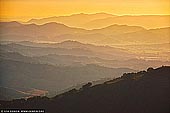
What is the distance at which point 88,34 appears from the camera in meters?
2.47

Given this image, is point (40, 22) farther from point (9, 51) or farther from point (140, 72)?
point (140, 72)

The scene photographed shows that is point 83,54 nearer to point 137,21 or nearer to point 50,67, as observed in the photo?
point 50,67

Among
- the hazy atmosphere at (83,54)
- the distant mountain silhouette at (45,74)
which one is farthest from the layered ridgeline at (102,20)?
the distant mountain silhouette at (45,74)

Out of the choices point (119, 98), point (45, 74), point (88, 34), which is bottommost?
point (119, 98)

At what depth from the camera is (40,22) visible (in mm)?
2479

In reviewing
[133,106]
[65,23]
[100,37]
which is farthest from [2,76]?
[133,106]

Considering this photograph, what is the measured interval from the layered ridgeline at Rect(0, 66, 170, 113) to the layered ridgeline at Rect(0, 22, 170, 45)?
0.84 ft

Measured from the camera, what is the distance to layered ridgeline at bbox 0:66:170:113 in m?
2.37

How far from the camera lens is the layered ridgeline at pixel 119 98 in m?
2.37

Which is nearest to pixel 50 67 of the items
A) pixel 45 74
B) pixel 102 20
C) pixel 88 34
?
pixel 45 74

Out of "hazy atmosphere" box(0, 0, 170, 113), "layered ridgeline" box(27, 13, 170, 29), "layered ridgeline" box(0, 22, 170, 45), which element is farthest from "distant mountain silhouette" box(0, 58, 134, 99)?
"layered ridgeline" box(27, 13, 170, 29)

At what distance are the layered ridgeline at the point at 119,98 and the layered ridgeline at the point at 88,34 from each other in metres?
0.26

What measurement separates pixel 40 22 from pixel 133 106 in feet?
3.17

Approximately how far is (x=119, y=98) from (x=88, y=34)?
0.55 m
